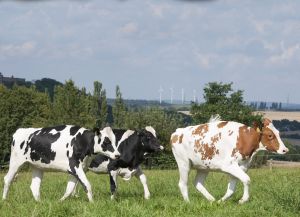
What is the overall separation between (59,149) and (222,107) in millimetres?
55325

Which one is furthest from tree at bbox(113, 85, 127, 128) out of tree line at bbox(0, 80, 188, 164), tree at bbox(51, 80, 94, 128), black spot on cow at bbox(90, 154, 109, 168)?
black spot on cow at bbox(90, 154, 109, 168)

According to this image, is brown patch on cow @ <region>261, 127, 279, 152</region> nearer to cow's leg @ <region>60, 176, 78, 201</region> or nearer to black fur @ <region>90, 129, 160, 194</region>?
black fur @ <region>90, 129, 160, 194</region>

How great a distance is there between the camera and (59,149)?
1205 cm

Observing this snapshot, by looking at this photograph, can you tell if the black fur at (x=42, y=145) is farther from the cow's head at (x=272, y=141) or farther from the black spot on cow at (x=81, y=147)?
the cow's head at (x=272, y=141)

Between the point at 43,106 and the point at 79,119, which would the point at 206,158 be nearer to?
the point at 79,119

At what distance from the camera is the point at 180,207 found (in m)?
10.3

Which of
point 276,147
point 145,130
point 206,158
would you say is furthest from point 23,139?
point 276,147

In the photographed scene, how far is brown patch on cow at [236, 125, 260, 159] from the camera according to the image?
11.3 metres

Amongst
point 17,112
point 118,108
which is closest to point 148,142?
point 17,112

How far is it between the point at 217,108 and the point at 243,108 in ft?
12.0

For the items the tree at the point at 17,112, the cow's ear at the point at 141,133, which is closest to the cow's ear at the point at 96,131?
the cow's ear at the point at 141,133

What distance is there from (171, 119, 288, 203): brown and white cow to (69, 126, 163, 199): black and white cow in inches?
63.0

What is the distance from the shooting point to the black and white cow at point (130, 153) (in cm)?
1307

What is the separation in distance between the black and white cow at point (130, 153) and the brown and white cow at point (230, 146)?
160cm
